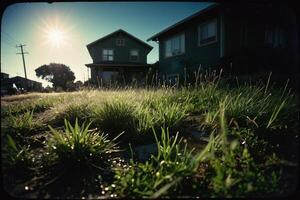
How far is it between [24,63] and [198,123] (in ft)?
8.55

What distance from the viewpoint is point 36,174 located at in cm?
204

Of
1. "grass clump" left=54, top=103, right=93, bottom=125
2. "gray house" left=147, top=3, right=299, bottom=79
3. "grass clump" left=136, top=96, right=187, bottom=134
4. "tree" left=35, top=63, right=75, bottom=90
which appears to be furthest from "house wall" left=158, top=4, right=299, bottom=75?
"grass clump" left=54, top=103, right=93, bottom=125

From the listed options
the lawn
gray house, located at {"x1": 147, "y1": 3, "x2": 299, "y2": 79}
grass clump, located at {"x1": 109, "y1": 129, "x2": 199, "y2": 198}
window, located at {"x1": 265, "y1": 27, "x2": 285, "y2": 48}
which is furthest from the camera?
window, located at {"x1": 265, "y1": 27, "x2": 285, "y2": 48}

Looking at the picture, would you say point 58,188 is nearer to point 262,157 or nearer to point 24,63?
point 24,63

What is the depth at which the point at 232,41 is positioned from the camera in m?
8.31

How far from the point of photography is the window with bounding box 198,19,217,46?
10844 millimetres

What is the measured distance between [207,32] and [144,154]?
1011cm

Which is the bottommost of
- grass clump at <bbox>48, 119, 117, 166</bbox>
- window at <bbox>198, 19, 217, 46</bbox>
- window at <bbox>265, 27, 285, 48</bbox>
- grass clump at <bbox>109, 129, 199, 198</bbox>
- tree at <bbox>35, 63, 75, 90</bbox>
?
grass clump at <bbox>109, 129, 199, 198</bbox>

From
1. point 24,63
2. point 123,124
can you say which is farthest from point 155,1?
point 123,124

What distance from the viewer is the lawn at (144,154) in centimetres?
171

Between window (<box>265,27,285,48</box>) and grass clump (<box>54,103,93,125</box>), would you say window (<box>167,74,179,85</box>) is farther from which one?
grass clump (<box>54,103,93,125</box>)

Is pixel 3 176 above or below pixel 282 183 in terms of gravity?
above

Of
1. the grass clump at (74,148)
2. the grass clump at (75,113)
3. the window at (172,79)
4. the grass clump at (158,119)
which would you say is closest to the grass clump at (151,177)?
the grass clump at (74,148)

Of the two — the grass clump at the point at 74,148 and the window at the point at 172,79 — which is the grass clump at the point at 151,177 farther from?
the window at the point at 172,79
